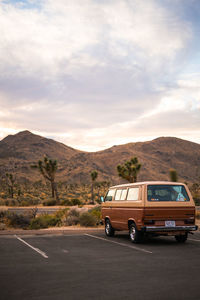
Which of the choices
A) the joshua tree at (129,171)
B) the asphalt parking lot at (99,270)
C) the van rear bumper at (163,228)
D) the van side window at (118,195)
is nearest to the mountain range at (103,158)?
the joshua tree at (129,171)

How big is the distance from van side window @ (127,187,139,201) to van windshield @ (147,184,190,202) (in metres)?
0.52

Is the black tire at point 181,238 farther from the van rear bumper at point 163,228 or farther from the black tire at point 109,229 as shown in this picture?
the black tire at point 109,229

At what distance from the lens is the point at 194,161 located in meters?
147

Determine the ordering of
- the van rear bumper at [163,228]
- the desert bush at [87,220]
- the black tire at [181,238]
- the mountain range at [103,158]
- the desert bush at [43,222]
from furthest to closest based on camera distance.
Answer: the mountain range at [103,158] → the desert bush at [43,222] → the desert bush at [87,220] → the black tire at [181,238] → the van rear bumper at [163,228]

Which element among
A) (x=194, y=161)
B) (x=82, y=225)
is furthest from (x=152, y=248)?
(x=194, y=161)

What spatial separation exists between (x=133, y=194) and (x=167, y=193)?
121cm

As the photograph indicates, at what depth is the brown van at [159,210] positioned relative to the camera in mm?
12086

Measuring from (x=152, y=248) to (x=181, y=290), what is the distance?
17.5ft

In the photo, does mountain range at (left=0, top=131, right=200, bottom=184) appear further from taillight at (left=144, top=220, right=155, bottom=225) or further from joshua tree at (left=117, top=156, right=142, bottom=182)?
taillight at (left=144, top=220, right=155, bottom=225)

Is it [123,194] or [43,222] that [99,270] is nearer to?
[123,194]

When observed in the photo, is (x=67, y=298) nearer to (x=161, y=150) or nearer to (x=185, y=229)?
(x=185, y=229)

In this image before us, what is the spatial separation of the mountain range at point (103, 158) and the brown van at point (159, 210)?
90.3 m

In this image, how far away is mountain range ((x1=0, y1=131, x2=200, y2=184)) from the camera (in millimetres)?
123750

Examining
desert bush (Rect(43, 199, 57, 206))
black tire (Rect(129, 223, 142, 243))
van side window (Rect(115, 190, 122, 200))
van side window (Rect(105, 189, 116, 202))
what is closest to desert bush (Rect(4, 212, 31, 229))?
van side window (Rect(105, 189, 116, 202))
